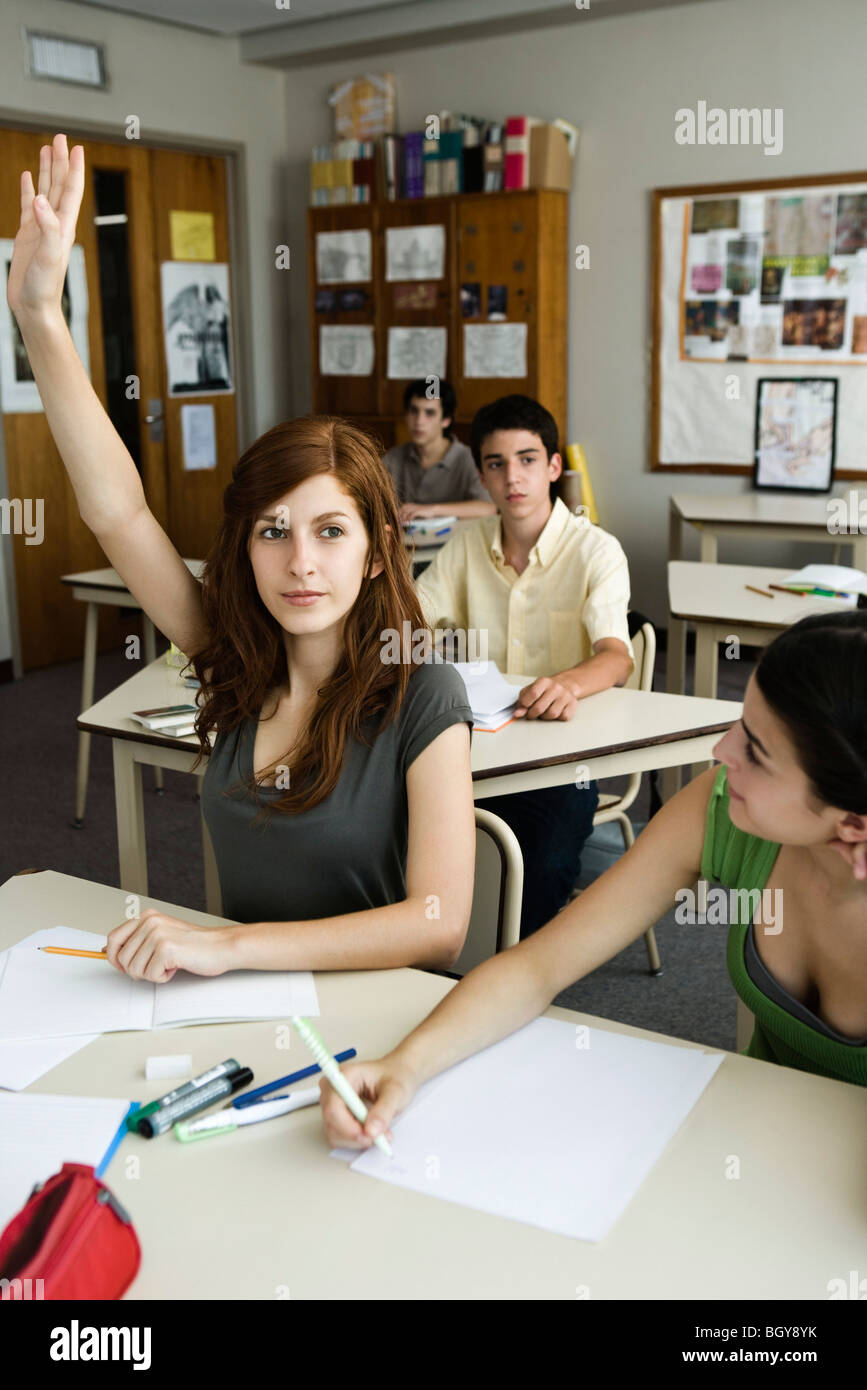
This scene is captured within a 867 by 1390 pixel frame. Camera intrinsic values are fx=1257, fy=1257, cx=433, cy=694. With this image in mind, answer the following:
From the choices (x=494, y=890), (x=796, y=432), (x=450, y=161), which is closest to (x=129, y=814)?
(x=494, y=890)

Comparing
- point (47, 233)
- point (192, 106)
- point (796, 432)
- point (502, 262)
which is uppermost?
point (192, 106)

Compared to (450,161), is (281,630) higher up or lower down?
lower down

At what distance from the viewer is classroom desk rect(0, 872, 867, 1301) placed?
935 millimetres

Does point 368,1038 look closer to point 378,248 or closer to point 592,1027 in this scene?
point 592,1027

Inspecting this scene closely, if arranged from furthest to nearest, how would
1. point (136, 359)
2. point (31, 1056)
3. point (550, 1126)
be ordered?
point (136, 359) < point (31, 1056) < point (550, 1126)

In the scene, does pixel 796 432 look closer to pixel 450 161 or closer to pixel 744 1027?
pixel 450 161

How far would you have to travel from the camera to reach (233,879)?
5.52 ft

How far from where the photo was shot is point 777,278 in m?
5.66

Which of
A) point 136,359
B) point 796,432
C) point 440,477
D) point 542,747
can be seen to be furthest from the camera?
point 136,359

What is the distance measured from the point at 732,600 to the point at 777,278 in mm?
2769

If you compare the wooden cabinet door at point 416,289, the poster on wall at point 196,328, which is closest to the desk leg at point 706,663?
the wooden cabinet door at point 416,289

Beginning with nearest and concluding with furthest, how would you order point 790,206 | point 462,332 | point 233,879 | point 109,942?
point 109,942, point 233,879, point 790,206, point 462,332

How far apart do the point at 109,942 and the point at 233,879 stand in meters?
0.30
